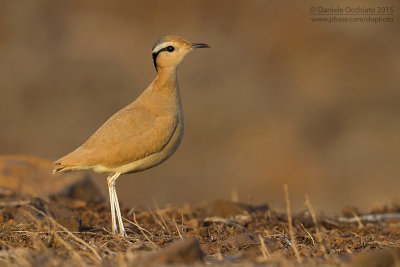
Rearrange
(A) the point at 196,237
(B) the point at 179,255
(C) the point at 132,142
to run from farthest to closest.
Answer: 1. (C) the point at 132,142
2. (A) the point at 196,237
3. (B) the point at 179,255

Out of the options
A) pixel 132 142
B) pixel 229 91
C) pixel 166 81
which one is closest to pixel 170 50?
pixel 166 81

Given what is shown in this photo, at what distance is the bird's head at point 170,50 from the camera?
6453 mm

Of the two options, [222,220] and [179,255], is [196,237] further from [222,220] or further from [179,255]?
[179,255]

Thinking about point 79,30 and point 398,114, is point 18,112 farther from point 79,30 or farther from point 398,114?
point 398,114

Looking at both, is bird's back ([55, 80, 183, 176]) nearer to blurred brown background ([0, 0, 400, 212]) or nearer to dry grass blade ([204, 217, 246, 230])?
dry grass blade ([204, 217, 246, 230])

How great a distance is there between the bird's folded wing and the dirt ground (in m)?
0.53

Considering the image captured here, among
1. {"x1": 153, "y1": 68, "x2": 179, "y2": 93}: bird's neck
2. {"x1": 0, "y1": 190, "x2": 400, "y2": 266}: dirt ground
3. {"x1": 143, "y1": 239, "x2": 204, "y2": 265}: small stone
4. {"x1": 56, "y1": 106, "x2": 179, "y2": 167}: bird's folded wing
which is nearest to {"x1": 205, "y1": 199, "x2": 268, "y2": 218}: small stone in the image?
{"x1": 0, "y1": 190, "x2": 400, "y2": 266}: dirt ground

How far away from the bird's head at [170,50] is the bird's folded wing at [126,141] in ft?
2.08

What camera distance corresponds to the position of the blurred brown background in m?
15.2

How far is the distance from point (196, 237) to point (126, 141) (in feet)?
3.65

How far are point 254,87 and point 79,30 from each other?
21.2ft

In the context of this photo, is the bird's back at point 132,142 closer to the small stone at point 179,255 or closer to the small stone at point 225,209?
the small stone at point 225,209

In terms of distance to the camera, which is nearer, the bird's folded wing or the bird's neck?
the bird's folded wing

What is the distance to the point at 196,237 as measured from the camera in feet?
18.3
